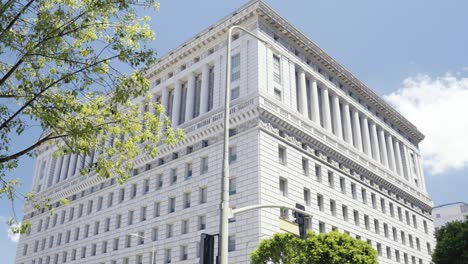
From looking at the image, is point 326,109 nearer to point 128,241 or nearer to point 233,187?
point 233,187

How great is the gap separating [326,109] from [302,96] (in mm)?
5340

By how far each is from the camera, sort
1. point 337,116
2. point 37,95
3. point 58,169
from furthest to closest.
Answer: point 58,169
point 337,116
point 37,95

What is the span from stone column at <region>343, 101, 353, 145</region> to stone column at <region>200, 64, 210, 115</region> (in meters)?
19.5

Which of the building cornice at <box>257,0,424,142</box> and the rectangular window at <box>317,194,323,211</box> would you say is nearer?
the rectangular window at <box>317,194,323,211</box>

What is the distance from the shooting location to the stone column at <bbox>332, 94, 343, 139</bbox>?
5625cm

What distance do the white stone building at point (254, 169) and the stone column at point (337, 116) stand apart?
0.48 feet

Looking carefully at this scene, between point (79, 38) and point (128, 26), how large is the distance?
175cm

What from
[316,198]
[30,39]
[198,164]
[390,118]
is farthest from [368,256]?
[390,118]

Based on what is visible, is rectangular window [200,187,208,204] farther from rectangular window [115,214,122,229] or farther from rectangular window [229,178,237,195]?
rectangular window [115,214,122,229]

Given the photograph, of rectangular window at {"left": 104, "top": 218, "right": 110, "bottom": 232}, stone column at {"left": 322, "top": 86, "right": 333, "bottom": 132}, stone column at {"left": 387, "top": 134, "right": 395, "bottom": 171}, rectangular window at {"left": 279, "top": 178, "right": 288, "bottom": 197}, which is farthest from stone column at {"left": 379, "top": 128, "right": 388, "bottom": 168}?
Answer: rectangular window at {"left": 104, "top": 218, "right": 110, "bottom": 232}

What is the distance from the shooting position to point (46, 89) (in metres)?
13.9

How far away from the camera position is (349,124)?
2312 inches

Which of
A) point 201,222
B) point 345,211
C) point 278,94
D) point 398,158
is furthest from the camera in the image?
point 398,158

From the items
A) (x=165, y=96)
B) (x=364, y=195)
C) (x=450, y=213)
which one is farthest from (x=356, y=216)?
(x=450, y=213)
